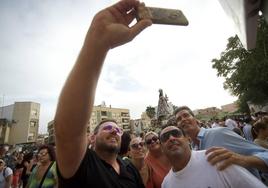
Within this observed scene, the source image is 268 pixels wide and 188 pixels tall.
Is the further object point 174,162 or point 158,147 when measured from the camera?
point 158,147

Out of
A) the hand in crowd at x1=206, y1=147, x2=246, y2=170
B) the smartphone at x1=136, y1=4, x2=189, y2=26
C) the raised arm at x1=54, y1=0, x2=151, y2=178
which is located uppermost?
the smartphone at x1=136, y1=4, x2=189, y2=26

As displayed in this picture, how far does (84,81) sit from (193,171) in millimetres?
1594

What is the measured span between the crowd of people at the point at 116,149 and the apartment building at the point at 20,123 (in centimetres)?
7174

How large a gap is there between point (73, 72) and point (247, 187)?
1757mm

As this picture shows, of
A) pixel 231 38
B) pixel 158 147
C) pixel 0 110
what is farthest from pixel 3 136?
pixel 158 147

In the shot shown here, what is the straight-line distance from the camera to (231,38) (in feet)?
87.1

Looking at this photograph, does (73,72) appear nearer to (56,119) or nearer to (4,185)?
(56,119)

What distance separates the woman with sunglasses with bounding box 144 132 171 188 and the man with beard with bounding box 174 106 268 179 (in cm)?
70

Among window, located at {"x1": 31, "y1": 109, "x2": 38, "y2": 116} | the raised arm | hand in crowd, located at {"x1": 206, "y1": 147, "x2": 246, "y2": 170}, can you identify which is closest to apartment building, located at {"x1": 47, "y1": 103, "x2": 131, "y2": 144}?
window, located at {"x1": 31, "y1": 109, "x2": 38, "y2": 116}

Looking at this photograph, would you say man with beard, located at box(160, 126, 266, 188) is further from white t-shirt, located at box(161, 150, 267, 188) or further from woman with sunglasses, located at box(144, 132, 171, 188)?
woman with sunglasses, located at box(144, 132, 171, 188)

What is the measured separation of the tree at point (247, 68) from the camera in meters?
21.2

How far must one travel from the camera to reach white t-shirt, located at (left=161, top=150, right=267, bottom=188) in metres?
1.83

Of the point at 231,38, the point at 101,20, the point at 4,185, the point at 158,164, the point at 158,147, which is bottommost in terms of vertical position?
the point at 4,185

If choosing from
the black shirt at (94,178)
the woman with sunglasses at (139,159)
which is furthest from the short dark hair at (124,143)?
the black shirt at (94,178)
